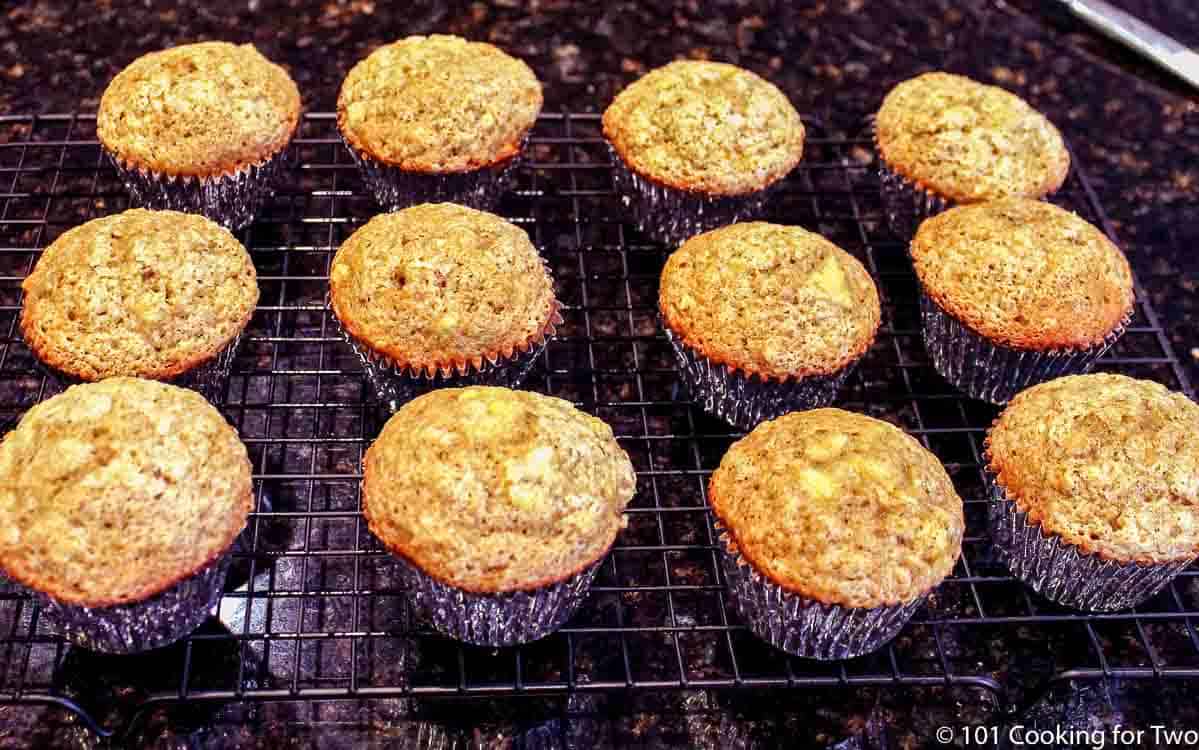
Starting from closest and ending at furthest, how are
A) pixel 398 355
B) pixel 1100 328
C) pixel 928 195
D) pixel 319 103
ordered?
pixel 398 355 → pixel 1100 328 → pixel 928 195 → pixel 319 103

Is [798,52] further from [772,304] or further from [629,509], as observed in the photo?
[629,509]

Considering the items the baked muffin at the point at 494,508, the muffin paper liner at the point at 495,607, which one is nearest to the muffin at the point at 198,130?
the baked muffin at the point at 494,508

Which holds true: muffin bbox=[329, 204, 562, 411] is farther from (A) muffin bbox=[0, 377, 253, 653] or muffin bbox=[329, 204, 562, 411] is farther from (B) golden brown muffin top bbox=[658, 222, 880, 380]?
(A) muffin bbox=[0, 377, 253, 653]

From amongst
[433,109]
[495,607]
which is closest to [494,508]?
[495,607]

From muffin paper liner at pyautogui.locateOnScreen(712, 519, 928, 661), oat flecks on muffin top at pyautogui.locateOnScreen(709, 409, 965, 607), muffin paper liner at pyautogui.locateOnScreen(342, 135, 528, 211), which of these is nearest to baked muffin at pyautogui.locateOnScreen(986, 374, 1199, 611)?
oat flecks on muffin top at pyautogui.locateOnScreen(709, 409, 965, 607)

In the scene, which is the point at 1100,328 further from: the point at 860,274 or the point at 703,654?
the point at 703,654

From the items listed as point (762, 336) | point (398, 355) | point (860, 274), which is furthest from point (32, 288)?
point (860, 274)
